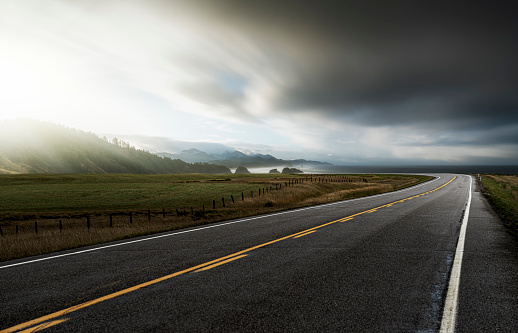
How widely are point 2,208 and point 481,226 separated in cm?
3718

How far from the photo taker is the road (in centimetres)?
378

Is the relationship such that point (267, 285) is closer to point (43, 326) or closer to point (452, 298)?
point (452, 298)

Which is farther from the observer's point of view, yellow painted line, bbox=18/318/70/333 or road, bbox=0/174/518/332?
road, bbox=0/174/518/332

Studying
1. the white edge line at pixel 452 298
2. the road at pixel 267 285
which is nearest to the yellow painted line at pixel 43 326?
the road at pixel 267 285

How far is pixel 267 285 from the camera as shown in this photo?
197 inches

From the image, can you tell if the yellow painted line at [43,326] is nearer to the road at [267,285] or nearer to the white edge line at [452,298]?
the road at [267,285]

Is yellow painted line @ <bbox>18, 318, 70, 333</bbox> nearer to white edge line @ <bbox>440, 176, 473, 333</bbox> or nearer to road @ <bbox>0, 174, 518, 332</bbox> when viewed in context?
road @ <bbox>0, 174, 518, 332</bbox>

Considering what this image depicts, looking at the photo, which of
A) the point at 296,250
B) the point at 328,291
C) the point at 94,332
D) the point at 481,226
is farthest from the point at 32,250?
the point at 481,226

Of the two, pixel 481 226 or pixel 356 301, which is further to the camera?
pixel 481 226

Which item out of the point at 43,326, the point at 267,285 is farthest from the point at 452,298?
the point at 43,326

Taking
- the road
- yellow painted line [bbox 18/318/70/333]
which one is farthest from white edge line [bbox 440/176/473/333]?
yellow painted line [bbox 18/318/70/333]

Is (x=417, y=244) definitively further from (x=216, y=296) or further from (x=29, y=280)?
(x=29, y=280)

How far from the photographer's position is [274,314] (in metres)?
3.95

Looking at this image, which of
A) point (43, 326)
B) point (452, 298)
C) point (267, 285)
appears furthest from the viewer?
point (267, 285)
